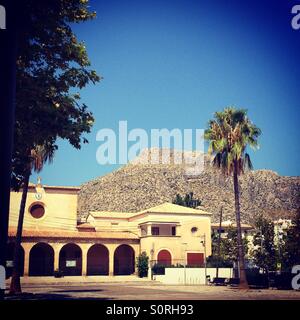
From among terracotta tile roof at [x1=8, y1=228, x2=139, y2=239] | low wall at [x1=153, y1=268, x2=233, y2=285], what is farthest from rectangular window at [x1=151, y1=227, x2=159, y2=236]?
low wall at [x1=153, y1=268, x2=233, y2=285]

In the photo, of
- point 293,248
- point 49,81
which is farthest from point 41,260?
point 49,81

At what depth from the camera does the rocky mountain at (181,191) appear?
132375 millimetres

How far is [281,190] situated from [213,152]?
12794 cm

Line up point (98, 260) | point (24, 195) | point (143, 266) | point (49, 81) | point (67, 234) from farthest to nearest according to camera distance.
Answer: point (98, 260) < point (67, 234) < point (143, 266) < point (24, 195) < point (49, 81)

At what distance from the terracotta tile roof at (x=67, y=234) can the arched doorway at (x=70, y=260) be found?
2259 mm

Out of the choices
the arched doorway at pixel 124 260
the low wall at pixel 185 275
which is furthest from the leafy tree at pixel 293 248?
the arched doorway at pixel 124 260

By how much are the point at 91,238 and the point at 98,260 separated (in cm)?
553

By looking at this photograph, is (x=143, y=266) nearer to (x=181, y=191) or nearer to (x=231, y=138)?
(x=231, y=138)

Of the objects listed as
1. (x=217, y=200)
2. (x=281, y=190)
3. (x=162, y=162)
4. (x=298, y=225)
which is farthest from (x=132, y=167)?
(x=298, y=225)

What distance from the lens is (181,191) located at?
150 m

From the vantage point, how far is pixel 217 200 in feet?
471

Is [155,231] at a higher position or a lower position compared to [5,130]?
lower
